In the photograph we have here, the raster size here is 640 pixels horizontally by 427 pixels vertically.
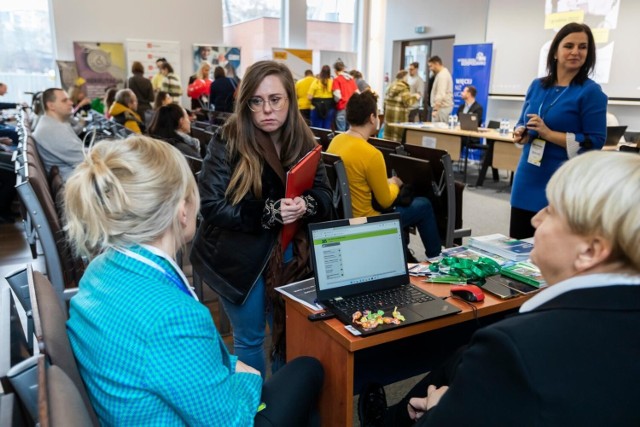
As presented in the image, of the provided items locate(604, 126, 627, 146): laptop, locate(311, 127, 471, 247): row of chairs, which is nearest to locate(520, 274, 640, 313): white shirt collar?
locate(311, 127, 471, 247): row of chairs

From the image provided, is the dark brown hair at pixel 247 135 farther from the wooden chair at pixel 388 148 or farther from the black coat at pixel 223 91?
the black coat at pixel 223 91

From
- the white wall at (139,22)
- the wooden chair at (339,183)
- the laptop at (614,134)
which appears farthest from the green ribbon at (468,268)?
the white wall at (139,22)

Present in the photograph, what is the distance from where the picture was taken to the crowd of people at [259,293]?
76 centimetres

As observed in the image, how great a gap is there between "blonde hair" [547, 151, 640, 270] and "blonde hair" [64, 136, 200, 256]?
763 mm

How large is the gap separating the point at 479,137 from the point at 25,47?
27.5 feet

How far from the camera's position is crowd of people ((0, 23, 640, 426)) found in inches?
30.1

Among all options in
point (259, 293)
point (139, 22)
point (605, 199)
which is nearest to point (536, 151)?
point (259, 293)

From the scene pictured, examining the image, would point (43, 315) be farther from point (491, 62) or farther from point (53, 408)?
point (491, 62)

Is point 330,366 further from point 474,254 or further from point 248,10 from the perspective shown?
point 248,10

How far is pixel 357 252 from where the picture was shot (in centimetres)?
154

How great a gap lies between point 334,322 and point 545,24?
824cm

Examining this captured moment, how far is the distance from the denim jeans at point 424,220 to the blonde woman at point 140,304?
2.11m

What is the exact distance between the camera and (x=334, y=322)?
1386mm

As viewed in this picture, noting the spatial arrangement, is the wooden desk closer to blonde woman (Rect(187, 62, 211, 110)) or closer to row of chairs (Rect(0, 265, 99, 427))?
row of chairs (Rect(0, 265, 99, 427))
